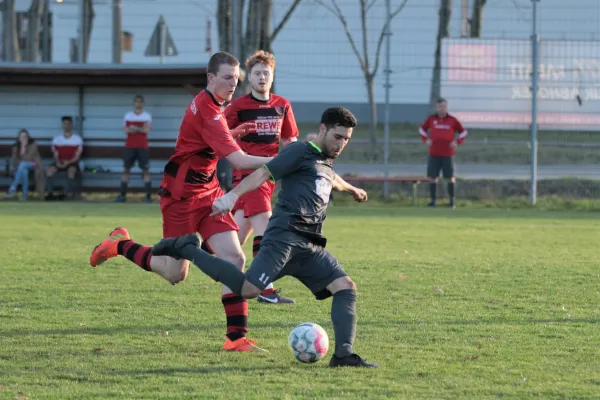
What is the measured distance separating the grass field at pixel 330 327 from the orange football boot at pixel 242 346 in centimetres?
11

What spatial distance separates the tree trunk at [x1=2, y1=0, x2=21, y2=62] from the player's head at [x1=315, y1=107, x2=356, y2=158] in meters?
20.3

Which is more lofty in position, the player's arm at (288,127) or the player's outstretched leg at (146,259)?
the player's arm at (288,127)

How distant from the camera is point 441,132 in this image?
21438 mm

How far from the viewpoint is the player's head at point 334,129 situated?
241 inches

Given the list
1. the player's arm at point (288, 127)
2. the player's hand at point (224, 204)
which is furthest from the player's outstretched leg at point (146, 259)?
the player's arm at point (288, 127)

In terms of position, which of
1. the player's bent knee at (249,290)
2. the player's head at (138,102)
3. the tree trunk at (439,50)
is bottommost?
the player's bent knee at (249,290)

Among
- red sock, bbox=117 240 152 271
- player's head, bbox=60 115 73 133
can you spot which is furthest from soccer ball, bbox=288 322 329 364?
player's head, bbox=60 115 73 133

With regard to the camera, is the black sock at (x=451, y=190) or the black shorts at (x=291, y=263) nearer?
the black shorts at (x=291, y=263)

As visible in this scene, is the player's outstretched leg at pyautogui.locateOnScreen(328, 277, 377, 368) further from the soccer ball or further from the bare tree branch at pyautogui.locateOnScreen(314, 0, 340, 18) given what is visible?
the bare tree branch at pyautogui.locateOnScreen(314, 0, 340, 18)

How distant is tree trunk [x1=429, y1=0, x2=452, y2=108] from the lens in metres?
22.1

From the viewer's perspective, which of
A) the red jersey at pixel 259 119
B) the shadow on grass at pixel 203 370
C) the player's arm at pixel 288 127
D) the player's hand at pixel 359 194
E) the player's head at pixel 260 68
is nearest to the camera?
the shadow on grass at pixel 203 370

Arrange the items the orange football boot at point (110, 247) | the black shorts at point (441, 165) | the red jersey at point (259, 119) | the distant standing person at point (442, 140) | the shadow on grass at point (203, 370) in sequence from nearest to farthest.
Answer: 1. the shadow on grass at point (203, 370)
2. the orange football boot at point (110, 247)
3. the red jersey at point (259, 119)
4. the distant standing person at point (442, 140)
5. the black shorts at point (441, 165)

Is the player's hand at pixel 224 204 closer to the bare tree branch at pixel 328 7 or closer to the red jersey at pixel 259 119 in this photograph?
the red jersey at pixel 259 119

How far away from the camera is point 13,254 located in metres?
12.1
